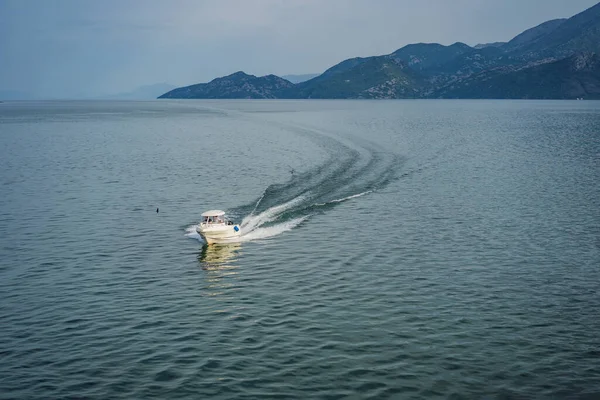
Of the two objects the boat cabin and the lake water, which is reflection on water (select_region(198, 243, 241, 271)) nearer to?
the lake water

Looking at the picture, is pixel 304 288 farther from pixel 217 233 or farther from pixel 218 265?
pixel 217 233

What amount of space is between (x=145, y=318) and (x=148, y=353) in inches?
263

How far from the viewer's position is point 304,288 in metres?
53.6

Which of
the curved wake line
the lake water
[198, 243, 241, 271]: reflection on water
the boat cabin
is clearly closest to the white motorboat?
the boat cabin

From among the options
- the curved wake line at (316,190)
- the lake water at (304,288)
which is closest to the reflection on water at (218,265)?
the lake water at (304,288)

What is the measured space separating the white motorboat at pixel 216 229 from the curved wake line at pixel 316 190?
1523mm

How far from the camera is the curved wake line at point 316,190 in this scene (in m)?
77.1

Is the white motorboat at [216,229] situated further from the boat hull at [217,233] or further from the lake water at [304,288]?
the lake water at [304,288]

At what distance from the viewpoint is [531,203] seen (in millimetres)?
89750

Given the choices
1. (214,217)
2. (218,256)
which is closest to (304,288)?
(218,256)

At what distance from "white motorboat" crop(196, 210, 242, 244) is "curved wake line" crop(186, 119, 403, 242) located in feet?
5.00

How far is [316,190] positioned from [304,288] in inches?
1800

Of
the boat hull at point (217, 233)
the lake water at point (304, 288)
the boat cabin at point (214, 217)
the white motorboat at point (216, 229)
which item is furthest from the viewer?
the boat cabin at point (214, 217)

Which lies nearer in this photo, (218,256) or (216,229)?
(218,256)
